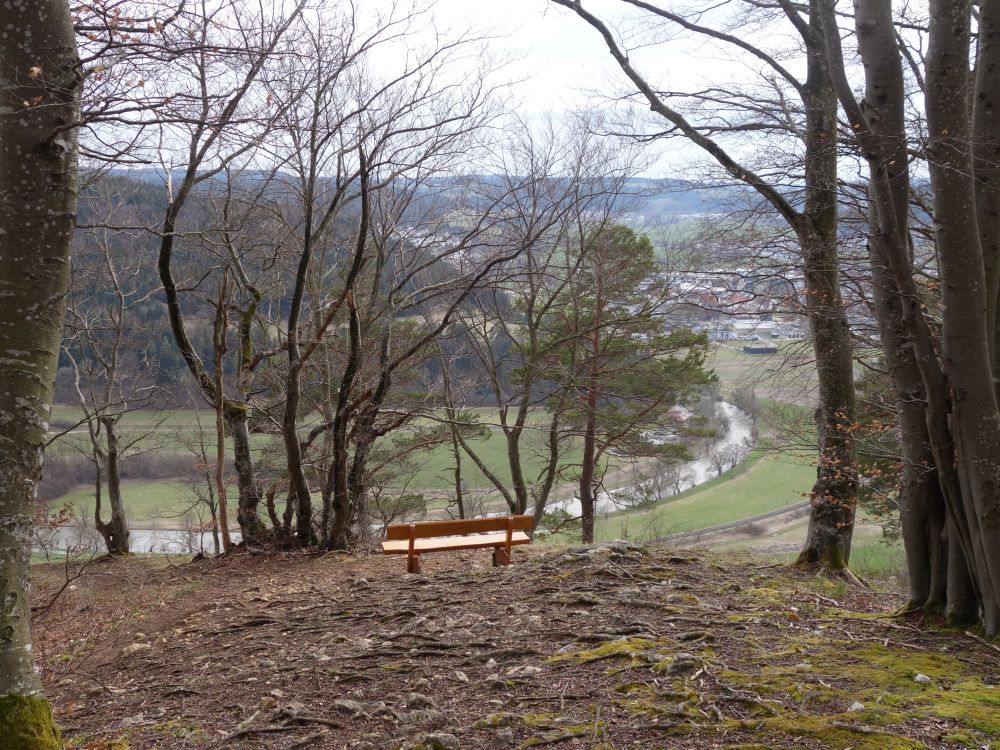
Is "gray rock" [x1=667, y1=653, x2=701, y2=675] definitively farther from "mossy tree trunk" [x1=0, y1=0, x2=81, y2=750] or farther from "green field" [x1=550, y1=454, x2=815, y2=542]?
"green field" [x1=550, y1=454, x2=815, y2=542]

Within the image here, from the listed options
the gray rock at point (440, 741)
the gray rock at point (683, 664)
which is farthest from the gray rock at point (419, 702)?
the gray rock at point (683, 664)

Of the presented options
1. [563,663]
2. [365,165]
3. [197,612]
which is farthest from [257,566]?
[563,663]

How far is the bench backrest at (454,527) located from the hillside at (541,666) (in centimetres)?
81

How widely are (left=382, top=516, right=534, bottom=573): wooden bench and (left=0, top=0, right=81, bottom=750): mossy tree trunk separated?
4518 mm

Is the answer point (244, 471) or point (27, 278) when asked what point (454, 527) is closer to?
point (244, 471)

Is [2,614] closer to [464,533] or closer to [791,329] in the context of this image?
[464,533]

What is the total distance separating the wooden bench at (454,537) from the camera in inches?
295

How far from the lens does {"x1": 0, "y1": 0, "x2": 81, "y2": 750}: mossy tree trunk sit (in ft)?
9.77

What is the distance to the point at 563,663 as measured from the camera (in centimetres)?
398

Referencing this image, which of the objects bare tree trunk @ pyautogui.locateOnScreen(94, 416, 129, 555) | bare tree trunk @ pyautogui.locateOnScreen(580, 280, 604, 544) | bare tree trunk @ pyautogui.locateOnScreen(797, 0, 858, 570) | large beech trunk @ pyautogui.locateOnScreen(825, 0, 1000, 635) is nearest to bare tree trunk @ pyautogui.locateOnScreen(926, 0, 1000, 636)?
large beech trunk @ pyautogui.locateOnScreen(825, 0, 1000, 635)

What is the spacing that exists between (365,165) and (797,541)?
24.8 meters

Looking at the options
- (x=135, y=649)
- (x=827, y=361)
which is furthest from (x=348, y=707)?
(x=827, y=361)

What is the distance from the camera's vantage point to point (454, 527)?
768cm

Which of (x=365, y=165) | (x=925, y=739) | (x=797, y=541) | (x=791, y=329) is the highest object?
(x=365, y=165)
